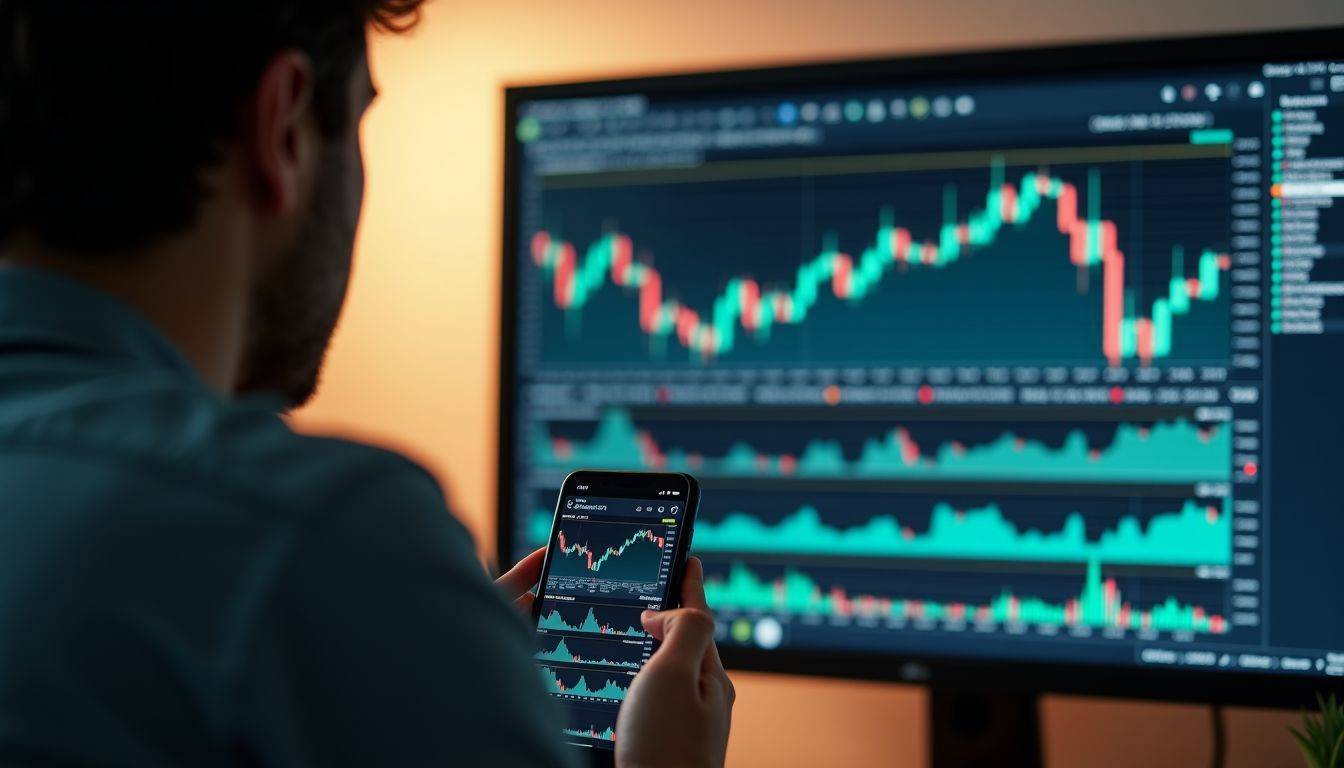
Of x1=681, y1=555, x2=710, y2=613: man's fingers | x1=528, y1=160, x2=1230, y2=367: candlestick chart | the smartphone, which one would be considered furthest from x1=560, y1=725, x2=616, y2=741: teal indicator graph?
x1=528, y1=160, x2=1230, y2=367: candlestick chart

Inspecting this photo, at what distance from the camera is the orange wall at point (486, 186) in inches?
55.9

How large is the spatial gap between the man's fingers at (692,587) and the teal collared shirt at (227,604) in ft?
1.38

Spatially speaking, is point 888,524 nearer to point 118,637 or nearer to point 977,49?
point 977,49

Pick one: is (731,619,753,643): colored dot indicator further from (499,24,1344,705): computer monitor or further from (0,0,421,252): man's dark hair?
(0,0,421,252): man's dark hair

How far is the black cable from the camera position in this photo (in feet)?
4.13

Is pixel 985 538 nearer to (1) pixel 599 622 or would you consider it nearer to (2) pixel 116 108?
(1) pixel 599 622

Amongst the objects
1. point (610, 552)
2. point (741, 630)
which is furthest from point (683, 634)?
point (741, 630)

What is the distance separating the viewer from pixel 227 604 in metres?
0.36

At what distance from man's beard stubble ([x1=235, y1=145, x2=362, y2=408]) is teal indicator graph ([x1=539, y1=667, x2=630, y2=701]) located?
0.32m

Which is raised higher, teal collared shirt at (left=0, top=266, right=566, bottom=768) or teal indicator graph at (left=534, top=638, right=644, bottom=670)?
teal collared shirt at (left=0, top=266, right=566, bottom=768)

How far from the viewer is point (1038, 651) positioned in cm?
118

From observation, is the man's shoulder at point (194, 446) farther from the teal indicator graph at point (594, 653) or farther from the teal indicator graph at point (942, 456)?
the teal indicator graph at point (942, 456)

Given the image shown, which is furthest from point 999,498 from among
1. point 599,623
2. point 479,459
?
point 479,459

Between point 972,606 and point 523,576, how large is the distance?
1.72 feet
